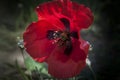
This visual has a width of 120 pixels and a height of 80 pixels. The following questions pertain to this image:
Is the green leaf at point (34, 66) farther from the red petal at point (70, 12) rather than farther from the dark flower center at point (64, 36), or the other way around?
the red petal at point (70, 12)

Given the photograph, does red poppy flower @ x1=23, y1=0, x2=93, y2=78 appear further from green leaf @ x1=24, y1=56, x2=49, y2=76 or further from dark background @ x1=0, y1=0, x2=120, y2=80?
dark background @ x1=0, y1=0, x2=120, y2=80

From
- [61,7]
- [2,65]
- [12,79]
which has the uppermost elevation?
[2,65]

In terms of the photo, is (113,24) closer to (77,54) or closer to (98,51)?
(98,51)

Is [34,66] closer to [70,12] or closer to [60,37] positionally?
[60,37]

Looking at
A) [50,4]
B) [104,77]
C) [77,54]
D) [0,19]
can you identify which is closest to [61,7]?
[50,4]

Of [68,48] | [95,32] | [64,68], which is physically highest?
[95,32]

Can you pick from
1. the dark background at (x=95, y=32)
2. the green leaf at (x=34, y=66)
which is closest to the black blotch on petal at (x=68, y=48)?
the green leaf at (x=34, y=66)

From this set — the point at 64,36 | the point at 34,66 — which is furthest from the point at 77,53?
the point at 34,66
